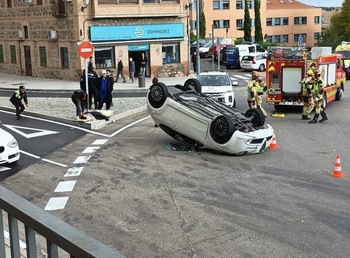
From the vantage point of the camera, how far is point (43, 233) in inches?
98.0

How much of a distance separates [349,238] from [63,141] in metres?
10.8

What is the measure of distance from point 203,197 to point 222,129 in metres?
3.90

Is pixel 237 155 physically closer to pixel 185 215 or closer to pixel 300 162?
pixel 300 162

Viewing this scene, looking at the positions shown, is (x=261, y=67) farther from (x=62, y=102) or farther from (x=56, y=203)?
(x=56, y=203)

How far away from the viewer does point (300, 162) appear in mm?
14078

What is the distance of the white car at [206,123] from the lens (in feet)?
47.9

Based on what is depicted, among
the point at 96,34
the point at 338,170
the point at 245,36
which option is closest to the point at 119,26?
the point at 96,34

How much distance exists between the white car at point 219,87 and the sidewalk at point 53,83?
9.41 metres

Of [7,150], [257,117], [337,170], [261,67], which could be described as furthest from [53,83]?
[337,170]

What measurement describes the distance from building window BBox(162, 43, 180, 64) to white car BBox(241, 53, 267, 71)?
7.29 metres

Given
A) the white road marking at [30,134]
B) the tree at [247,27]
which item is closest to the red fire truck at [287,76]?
the white road marking at [30,134]

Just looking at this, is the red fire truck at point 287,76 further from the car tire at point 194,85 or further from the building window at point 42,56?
the building window at point 42,56

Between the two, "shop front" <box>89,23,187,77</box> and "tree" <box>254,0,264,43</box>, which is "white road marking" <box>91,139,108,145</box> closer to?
"shop front" <box>89,23,187,77</box>

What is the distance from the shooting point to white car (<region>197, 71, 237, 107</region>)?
2281 centimetres
